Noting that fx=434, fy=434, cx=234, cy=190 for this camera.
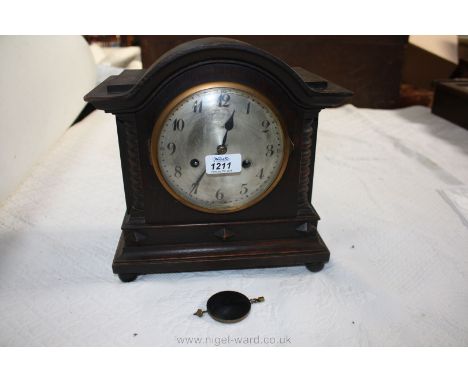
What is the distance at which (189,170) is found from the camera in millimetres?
898

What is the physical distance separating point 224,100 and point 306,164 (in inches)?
9.5

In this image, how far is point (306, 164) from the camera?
956 millimetres

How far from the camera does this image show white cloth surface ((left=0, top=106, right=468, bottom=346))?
849mm

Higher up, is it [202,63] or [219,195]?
[202,63]

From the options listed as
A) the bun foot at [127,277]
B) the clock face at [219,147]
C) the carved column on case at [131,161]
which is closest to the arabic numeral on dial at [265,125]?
the clock face at [219,147]

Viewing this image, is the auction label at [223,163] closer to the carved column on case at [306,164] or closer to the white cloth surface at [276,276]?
the carved column on case at [306,164]

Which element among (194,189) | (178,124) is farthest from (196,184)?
(178,124)

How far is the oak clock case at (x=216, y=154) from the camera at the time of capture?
0.83 meters

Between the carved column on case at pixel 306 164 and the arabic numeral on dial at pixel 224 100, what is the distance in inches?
6.8

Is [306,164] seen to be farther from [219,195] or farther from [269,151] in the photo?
[219,195]

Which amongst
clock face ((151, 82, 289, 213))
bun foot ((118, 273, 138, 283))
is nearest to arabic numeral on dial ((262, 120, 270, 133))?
clock face ((151, 82, 289, 213))

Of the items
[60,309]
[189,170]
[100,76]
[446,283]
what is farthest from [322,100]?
[100,76]

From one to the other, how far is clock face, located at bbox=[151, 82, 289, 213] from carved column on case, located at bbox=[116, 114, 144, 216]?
0.05 m

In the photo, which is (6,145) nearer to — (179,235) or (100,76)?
(179,235)
